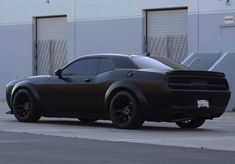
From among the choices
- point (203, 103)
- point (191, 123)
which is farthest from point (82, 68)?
point (203, 103)

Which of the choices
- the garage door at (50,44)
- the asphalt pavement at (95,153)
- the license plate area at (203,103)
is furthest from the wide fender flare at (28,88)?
the garage door at (50,44)

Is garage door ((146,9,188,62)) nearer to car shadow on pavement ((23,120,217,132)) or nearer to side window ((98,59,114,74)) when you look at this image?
car shadow on pavement ((23,120,217,132))

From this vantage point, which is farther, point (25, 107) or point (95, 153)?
point (25, 107)

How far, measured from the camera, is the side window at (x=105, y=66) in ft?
48.2

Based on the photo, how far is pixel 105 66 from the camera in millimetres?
14789

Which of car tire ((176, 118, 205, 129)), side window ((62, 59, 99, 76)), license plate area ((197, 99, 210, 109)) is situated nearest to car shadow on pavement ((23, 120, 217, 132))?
car tire ((176, 118, 205, 129))

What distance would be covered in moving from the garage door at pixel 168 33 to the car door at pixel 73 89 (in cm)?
1162

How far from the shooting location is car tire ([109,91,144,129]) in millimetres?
13812

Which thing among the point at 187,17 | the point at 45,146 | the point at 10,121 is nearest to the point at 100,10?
the point at 187,17

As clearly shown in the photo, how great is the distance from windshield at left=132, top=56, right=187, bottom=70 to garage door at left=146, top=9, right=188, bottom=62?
11536mm

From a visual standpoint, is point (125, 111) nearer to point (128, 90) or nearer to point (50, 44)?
point (128, 90)

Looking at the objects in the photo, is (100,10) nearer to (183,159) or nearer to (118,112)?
(118,112)

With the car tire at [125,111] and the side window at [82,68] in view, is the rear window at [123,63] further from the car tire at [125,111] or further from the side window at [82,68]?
the car tire at [125,111]

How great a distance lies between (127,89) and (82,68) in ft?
5.46
